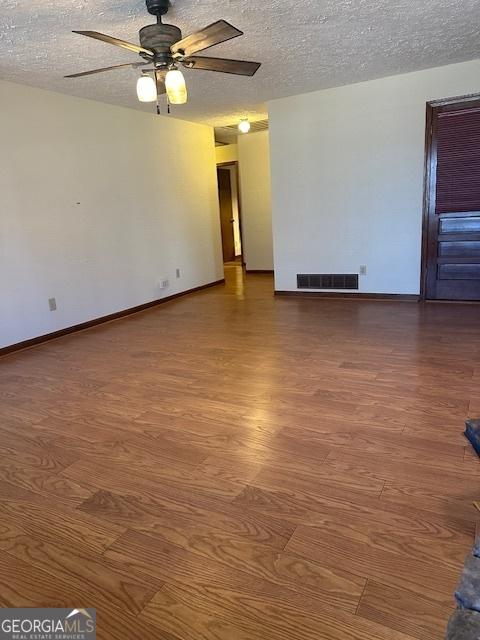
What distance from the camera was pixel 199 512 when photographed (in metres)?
1.69

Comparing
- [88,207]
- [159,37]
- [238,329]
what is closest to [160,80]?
[159,37]

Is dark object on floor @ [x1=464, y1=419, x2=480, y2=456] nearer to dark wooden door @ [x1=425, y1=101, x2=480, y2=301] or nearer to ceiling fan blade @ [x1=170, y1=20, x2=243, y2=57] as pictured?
ceiling fan blade @ [x1=170, y1=20, x2=243, y2=57]

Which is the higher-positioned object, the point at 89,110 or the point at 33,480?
the point at 89,110

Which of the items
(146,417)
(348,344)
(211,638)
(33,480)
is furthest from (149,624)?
(348,344)

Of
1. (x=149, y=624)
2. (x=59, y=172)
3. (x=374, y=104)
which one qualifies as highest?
(x=374, y=104)

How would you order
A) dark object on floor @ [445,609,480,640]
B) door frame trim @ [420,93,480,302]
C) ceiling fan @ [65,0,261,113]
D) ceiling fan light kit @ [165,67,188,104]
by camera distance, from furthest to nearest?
door frame trim @ [420,93,480,302], ceiling fan light kit @ [165,67,188,104], ceiling fan @ [65,0,261,113], dark object on floor @ [445,609,480,640]

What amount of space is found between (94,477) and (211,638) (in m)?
1.00

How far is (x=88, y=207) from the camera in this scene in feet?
15.1

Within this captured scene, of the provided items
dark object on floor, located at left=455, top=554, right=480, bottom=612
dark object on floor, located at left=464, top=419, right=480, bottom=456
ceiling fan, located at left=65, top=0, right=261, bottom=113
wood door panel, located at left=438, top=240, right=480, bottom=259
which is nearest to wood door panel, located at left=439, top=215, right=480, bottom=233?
wood door panel, located at left=438, top=240, right=480, bottom=259

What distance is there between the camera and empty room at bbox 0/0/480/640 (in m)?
1.38

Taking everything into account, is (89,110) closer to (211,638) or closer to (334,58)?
(334,58)

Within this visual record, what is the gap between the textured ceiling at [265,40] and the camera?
2635mm

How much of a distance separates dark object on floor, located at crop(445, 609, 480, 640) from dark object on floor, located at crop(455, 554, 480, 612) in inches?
0.7

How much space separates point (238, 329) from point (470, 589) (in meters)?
3.45
